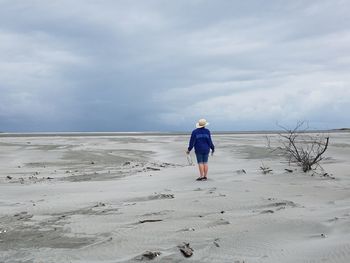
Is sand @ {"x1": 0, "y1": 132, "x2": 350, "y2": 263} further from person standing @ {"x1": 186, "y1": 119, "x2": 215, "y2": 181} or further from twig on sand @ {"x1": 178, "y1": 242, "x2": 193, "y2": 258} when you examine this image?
person standing @ {"x1": 186, "y1": 119, "x2": 215, "y2": 181}

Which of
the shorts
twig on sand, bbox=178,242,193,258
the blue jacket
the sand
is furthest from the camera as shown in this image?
the blue jacket

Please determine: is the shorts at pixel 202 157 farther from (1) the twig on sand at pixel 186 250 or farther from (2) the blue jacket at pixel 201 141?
(1) the twig on sand at pixel 186 250

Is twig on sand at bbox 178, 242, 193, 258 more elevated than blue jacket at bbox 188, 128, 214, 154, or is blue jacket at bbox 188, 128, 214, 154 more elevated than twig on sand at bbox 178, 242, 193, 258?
blue jacket at bbox 188, 128, 214, 154

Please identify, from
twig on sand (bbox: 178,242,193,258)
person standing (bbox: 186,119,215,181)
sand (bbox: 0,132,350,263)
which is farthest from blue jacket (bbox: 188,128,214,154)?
twig on sand (bbox: 178,242,193,258)

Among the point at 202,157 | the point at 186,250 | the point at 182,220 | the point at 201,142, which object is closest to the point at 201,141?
the point at 201,142

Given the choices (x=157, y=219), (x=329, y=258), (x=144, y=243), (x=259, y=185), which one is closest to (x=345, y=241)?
(x=329, y=258)

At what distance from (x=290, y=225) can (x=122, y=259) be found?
2311mm

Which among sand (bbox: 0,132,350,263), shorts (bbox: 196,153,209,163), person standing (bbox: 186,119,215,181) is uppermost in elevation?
person standing (bbox: 186,119,215,181)

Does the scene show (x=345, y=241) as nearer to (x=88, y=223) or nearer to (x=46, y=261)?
(x=46, y=261)

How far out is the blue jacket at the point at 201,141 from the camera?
511 inches

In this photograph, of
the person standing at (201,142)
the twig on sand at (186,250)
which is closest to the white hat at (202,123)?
the person standing at (201,142)

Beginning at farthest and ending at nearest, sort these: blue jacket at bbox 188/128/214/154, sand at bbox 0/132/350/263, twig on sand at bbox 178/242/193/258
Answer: blue jacket at bbox 188/128/214/154 → sand at bbox 0/132/350/263 → twig on sand at bbox 178/242/193/258

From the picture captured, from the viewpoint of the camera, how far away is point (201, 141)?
13070mm

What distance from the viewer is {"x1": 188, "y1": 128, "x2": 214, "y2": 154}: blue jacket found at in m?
13.0
